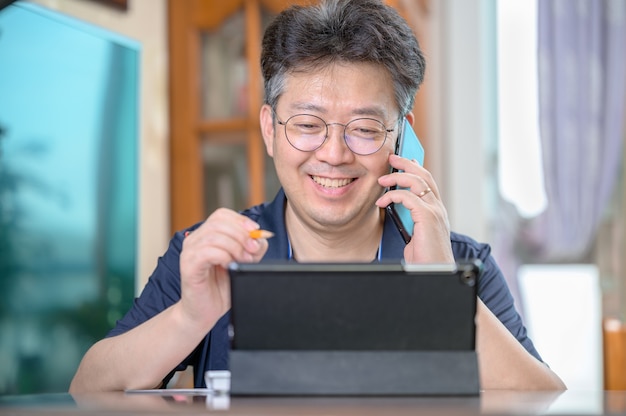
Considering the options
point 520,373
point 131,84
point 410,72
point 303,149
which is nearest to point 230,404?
point 520,373

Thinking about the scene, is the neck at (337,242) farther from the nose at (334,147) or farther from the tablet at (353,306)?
the tablet at (353,306)

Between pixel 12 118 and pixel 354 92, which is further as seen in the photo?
pixel 12 118

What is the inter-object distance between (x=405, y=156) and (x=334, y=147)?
0.17m

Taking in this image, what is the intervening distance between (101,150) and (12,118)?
37cm

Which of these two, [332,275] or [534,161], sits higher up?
[534,161]

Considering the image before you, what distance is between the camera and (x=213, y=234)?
1.07 metres

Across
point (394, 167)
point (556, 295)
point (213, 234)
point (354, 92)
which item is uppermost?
point (354, 92)

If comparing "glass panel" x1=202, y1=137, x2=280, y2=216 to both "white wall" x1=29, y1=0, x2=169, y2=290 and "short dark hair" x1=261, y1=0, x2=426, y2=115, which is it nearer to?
"white wall" x1=29, y1=0, x2=169, y2=290

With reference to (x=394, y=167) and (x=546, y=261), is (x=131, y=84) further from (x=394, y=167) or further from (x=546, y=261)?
(x=546, y=261)

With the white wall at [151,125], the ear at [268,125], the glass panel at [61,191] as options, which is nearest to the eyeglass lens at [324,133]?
the ear at [268,125]

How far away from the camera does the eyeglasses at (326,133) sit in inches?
61.3

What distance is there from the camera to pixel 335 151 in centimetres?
155

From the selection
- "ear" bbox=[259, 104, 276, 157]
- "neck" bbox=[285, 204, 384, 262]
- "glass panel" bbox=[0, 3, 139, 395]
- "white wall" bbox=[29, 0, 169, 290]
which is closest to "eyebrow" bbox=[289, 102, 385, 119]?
"ear" bbox=[259, 104, 276, 157]

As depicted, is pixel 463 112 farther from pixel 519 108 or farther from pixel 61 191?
pixel 61 191
